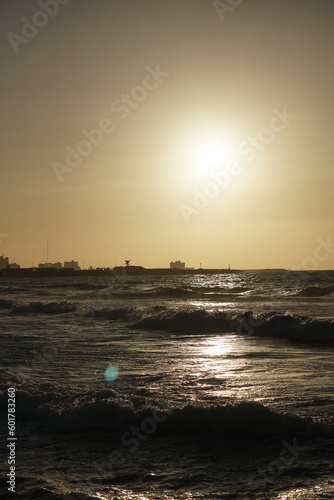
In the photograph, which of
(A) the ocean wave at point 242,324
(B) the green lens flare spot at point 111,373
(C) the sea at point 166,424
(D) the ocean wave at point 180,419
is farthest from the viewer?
(A) the ocean wave at point 242,324

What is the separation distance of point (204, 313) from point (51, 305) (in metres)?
16.3

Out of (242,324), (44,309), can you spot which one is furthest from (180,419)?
(44,309)

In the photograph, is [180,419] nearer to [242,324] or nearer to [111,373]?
[111,373]

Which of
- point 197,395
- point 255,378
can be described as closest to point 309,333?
point 255,378

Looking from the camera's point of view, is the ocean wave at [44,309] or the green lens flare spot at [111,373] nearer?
the green lens flare spot at [111,373]

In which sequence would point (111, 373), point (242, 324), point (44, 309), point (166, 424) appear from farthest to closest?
A: point (44, 309) → point (242, 324) → point (111, 373) → point (166, 424)

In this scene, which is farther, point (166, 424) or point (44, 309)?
point (44, 309)

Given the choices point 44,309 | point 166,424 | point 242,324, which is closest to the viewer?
point 166,424

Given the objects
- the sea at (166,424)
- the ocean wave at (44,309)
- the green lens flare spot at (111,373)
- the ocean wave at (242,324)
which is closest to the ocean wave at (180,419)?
the sea at (166,424)

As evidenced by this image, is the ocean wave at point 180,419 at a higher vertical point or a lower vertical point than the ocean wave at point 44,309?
higher

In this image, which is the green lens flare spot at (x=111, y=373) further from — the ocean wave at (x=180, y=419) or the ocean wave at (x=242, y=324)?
the ocean wave at (x=242, y=324)

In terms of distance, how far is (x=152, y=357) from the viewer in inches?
639

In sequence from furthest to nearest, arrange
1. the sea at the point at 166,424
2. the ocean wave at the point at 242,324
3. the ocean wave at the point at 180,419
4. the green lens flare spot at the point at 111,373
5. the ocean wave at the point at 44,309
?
the ocean wave at the point at 44,309 < the ocean wave at the point at 242,324 < the green lens flare spot at the point at 111,373 < the ocean wave at the point at 180,419 < the sea at the point at 166,424

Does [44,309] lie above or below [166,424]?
below
